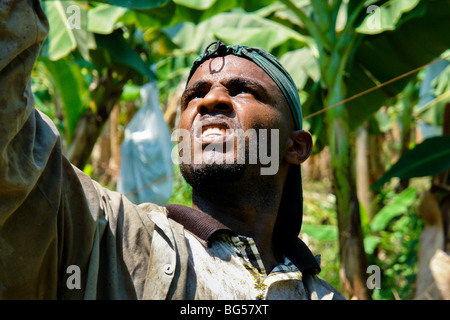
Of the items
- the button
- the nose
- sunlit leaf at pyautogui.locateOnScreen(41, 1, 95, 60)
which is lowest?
the button

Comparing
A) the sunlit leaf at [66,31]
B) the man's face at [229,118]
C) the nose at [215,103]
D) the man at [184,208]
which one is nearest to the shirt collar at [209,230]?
the man at [184,208]

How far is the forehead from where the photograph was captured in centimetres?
223

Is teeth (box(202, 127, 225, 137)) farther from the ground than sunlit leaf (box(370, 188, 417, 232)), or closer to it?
farther from the ground

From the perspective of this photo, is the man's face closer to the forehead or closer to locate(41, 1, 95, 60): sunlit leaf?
the forehead

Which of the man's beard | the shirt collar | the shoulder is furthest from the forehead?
the shoulder

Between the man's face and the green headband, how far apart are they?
2cm

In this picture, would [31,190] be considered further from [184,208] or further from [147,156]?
[147,156]

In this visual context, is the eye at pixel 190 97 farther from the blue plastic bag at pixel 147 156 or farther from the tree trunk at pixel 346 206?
the blue plastic bag at pixel 147 156

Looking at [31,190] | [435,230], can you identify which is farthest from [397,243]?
[31,190]

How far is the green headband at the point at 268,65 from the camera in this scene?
229 cm

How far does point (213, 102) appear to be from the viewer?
2.12 metres

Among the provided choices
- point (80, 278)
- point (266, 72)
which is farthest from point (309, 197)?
point (80, 278)

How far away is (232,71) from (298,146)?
381mm

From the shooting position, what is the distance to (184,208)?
81.5 inches
